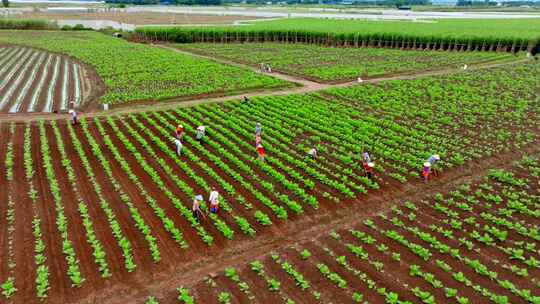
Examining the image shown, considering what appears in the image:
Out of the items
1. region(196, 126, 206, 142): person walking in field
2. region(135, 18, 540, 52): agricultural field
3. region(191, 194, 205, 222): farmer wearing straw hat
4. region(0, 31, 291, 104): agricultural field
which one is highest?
region(135, 18, 540, 52): agricultural field

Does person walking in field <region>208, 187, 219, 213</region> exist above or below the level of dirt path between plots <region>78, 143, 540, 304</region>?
above

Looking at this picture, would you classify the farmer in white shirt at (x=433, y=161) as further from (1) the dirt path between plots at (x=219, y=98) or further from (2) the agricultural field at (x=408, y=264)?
(1) the dirt path between plots at (x=219, y=98)

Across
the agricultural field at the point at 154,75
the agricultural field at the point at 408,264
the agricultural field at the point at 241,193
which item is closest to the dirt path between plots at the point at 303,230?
the agricultural field at the point at 241,193

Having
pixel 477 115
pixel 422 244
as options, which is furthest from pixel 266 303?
pixel 477 115

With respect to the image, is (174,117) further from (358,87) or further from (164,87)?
(358,87)

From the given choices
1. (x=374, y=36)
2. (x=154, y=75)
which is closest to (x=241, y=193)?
(x=154, y=75)

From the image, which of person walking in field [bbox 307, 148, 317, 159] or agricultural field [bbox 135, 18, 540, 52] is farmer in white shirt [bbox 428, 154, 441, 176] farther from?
agricultural field [bbox 135, 18, 540, 52]

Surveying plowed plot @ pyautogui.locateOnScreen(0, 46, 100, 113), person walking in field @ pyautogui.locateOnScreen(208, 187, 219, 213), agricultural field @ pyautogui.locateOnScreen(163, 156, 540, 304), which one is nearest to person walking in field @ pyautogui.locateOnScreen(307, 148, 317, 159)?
agricultural field @ pyautogui.locateOnScreen(163, 156, 540, 304)
